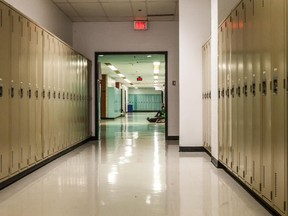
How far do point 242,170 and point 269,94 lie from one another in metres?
1.32

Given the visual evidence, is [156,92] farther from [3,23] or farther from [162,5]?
[3,23]

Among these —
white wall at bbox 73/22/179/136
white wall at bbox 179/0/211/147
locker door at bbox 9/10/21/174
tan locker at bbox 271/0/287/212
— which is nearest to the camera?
tan locker at bbox 271/0/287/212

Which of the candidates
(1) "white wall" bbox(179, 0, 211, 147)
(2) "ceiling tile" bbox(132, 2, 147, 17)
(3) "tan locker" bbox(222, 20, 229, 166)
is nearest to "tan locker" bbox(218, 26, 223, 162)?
(3) "tan locker" bbox(222, 20, 229, 166)

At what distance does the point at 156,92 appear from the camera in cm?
4075

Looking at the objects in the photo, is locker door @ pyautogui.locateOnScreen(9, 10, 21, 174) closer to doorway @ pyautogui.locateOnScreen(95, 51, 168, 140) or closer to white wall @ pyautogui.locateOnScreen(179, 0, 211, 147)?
white wall @ pyautogui.locateOnScreen(179, 0, 211, 147)

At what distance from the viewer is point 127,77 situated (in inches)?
993

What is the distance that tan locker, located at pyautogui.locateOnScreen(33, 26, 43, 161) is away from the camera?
5.16 m

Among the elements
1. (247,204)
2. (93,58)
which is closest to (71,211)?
(247,204)

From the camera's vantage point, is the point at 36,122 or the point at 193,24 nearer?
the point at 36,122

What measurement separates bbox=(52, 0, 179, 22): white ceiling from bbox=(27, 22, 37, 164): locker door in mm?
3203

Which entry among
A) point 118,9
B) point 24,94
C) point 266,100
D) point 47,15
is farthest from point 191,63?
point 266,100

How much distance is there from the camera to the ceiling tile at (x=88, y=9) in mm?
8086

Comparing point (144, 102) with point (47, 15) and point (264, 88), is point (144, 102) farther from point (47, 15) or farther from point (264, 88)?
point (264, 88)

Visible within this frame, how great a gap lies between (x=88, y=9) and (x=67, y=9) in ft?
1.76
